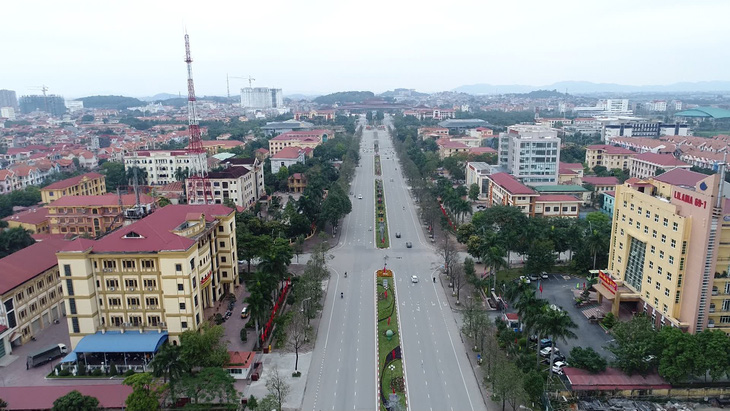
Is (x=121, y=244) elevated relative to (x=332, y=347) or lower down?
elevated

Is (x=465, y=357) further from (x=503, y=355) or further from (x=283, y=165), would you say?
(x=283, y=165)

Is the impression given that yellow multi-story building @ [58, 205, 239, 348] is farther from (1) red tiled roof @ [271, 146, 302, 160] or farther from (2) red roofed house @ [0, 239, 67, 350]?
(1) red tiled roof @ [271, 146, 302, 160]

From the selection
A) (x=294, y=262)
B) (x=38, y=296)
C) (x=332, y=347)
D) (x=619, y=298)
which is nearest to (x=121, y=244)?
(x=38, y=296)

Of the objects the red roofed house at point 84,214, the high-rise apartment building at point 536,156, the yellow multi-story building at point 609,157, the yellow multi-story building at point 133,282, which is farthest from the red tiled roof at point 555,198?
the red roofed house at point 84,214

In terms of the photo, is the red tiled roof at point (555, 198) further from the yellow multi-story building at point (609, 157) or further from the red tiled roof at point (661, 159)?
the yellow multi-story building at point (609, 157)

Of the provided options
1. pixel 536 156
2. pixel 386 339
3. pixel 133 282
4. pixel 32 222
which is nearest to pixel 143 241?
pixel 133 282

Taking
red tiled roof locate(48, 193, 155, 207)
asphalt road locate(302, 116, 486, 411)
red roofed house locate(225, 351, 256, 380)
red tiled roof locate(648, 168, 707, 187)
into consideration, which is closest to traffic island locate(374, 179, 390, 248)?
asphalt road locate(302, 116, 486, 411)
